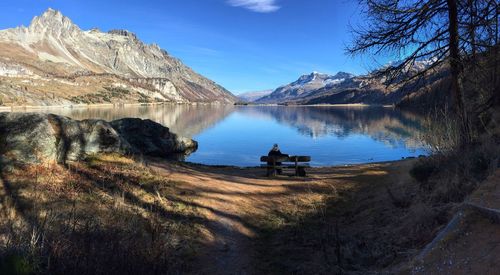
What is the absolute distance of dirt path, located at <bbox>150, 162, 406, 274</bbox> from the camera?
29.3 ft

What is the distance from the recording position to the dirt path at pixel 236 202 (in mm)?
8945

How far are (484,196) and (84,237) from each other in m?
7.51

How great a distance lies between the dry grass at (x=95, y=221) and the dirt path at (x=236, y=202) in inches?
21.7

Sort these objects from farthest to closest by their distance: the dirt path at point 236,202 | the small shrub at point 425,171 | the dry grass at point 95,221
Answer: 1. the small shrub at point 425,171
2. the dirt path at point 236,202
3. the dry grass at point 95,221

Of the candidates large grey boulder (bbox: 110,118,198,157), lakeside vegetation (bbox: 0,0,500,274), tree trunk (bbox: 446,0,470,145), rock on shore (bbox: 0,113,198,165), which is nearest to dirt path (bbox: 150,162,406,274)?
lakeside vegetation (bbox: 0,0,500,274)

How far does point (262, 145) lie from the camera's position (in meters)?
50.0

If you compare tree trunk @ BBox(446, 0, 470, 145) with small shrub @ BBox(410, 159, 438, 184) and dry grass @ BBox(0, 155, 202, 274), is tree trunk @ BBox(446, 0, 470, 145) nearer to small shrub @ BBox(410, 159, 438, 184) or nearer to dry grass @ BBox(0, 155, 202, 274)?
small shrub @ BBox(410, 159, 438, 184)

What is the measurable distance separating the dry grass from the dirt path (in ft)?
1.81

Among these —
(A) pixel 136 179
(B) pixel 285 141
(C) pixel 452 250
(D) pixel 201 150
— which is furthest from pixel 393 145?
(C) pixel 452 250

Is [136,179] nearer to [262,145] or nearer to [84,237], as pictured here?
[84,237]

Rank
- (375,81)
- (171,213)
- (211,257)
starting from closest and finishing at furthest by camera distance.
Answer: (211,257)
(171,213)
(375,81)

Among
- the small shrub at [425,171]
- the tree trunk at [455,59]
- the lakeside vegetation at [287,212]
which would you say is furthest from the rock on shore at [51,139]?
the tree trunk at [455,59]

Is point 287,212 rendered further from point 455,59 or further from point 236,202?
point 455,59

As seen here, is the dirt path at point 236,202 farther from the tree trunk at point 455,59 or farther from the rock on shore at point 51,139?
the tree trunk at point 455,59
